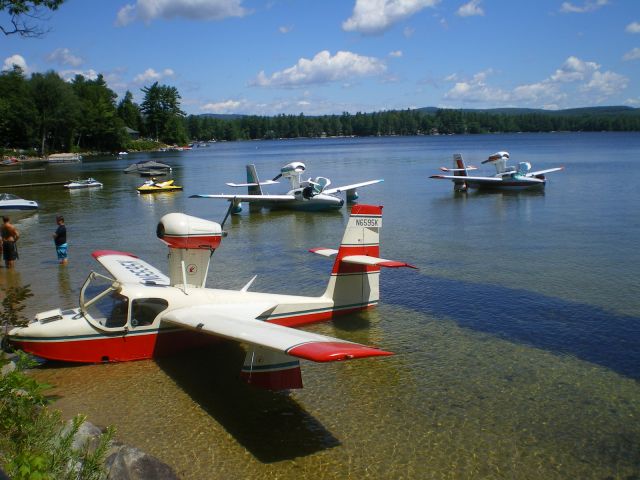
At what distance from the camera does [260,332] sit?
304 inches

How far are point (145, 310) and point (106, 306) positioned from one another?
649 mm

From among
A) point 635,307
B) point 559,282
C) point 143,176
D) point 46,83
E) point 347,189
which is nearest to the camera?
point 635,307

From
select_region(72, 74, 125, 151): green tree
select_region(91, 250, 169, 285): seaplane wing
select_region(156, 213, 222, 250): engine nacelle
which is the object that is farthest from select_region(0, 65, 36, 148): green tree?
select_region(156, 213, 222, 250): engine nacelle

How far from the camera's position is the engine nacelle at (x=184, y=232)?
10.0 meters

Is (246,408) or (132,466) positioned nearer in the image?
(132,466)

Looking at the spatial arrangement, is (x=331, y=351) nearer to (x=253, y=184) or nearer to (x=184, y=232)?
(x=184, y=232)

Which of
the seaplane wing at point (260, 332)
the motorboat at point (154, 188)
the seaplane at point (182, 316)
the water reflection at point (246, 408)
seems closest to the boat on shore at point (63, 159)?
the motorboat at point (154, 188)

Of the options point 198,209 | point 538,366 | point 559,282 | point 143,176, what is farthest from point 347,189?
point 143,176

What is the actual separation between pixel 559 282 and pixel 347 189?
2003cm

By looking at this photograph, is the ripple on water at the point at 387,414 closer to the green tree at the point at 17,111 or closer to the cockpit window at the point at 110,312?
the cockpit window at the point at 110,312

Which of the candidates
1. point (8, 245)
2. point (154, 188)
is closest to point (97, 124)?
point (154, 188)

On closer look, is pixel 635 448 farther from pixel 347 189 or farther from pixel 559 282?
pixel 347 189

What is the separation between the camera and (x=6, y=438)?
5.28 m

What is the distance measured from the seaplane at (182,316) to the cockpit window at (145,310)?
0.02m
